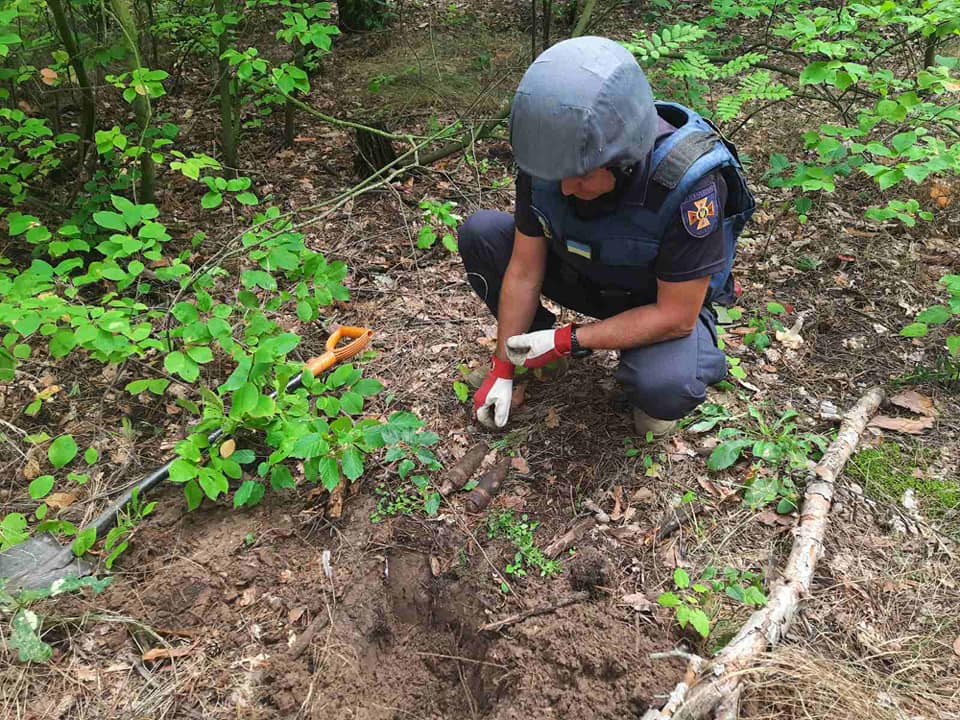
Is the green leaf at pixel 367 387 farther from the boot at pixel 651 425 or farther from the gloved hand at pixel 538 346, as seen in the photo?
the boot at pixel 651 425

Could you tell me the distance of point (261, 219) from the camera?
2.39m

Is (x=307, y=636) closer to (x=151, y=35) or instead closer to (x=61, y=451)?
(x=61, y=451)

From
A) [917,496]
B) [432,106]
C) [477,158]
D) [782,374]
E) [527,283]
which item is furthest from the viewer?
[432,106]

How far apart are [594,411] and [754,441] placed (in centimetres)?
58

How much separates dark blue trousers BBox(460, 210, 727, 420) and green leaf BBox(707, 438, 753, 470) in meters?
0.20

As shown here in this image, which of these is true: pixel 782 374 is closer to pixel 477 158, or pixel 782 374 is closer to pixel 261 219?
pixel 261 219

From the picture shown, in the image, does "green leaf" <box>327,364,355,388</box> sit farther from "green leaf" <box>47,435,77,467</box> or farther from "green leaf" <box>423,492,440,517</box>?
"green leaf" <box>47,435,77,467</box>

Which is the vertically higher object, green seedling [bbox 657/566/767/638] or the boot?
the boot

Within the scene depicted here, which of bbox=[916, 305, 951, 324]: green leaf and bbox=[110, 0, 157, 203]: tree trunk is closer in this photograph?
bbox=[916, 305, 951, 324]: green leaf

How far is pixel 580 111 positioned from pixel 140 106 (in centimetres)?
251

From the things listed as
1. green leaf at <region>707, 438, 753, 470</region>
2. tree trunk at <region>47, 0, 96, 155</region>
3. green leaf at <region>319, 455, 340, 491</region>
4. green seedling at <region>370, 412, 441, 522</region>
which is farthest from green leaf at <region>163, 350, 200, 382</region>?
tree trunk at <region>47, 0, 96, 155</region>

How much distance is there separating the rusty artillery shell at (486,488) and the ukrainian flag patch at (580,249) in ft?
2.61

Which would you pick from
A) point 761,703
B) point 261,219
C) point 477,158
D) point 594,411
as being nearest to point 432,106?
point 477,158

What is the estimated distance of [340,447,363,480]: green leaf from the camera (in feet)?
5.91
